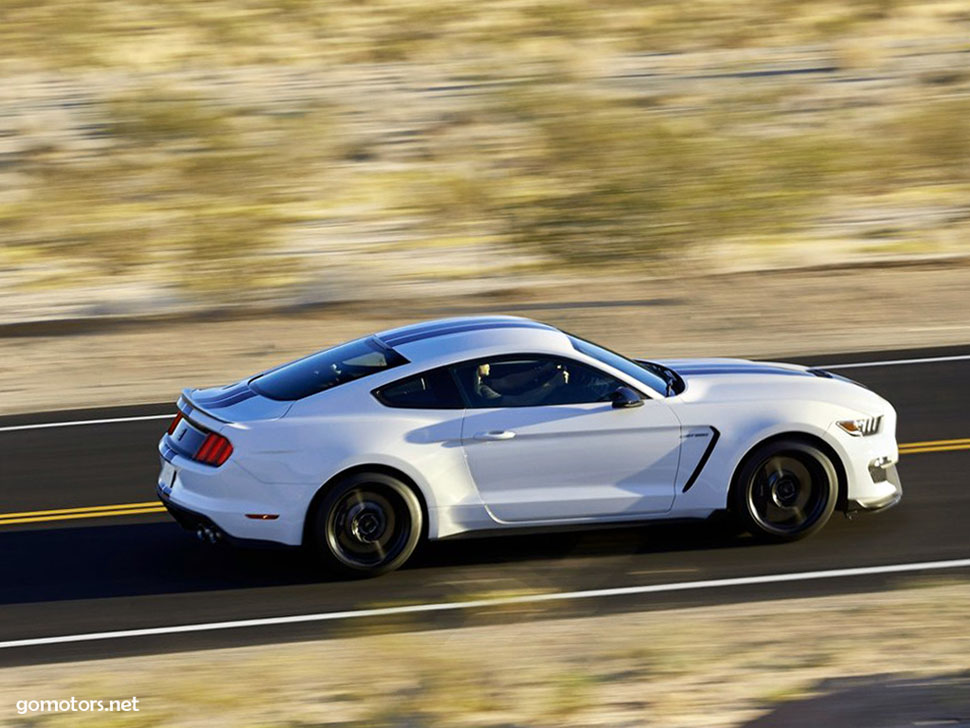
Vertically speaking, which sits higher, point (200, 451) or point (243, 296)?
point (243, 296)

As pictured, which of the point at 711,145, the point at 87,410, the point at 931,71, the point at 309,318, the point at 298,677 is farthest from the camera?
the point at 931,71

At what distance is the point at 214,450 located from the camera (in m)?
9.23

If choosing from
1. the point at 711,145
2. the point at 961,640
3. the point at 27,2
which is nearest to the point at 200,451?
the point at 961,640

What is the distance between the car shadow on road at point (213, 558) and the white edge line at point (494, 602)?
49 cm

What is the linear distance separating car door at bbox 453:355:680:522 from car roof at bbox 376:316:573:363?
100 mm

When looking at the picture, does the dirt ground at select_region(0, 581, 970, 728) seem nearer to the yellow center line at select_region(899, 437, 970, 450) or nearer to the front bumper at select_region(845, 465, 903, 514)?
the front bumper at select_region(845, 465, 903, 514)

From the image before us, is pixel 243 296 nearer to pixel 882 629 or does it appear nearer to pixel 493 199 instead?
pixel 493 199

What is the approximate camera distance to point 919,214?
2283 cm

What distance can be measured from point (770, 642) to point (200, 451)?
11.9 ft

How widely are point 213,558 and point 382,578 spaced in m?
Answer: 1.32

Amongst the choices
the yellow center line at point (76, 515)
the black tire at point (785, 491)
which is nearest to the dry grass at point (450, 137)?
the yellow center line at point (76, 515)

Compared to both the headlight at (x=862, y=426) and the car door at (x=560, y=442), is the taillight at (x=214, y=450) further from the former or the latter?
the headlight at (x=862, y=426)

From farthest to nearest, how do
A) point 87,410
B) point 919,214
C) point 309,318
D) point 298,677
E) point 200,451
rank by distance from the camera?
point 919,214
point 309,318
point 87,410
point 200,451
point 298,677

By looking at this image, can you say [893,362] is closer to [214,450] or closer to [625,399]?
[625,399]
